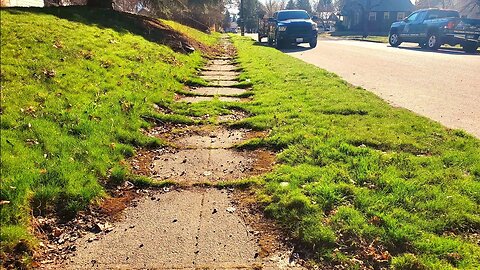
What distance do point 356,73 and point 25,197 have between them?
410 inches

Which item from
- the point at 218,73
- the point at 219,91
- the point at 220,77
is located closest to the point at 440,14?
the point at 218,73

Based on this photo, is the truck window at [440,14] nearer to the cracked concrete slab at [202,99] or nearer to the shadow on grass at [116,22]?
the shadow on grass at [116,22]

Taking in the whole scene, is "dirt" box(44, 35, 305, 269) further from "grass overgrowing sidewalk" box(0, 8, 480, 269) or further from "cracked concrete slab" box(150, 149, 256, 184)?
"grass overgrowing sidewalk" box(0, 8, 480, 269)

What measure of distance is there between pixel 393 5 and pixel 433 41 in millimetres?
42785

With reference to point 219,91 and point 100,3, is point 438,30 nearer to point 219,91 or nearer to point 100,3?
point 219,91

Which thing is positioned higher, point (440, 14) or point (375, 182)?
point (440, 14)

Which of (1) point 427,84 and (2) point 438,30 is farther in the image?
(2) point 438,30

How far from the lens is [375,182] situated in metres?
4.02

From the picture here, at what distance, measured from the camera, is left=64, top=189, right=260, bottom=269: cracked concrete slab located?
2965mm

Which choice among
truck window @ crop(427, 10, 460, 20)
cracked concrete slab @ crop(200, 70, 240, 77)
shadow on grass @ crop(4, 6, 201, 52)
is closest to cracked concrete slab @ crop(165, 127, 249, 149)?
cracked concrete slab @ crop(200, 70, 240, 77)

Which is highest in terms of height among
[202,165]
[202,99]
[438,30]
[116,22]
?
[116,22]

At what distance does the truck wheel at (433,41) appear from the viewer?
2019 centimetres

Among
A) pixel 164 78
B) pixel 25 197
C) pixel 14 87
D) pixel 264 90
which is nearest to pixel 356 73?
pixel 264 90

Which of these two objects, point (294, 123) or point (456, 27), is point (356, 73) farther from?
point (456, 27)
